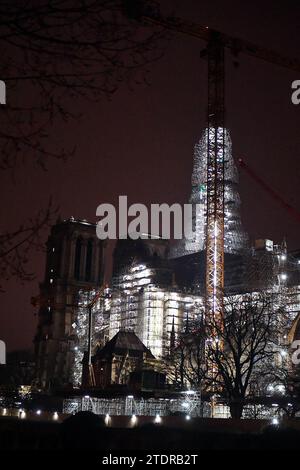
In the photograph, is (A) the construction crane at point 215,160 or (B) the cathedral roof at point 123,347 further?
(B) the cathedral roof at point 123,347

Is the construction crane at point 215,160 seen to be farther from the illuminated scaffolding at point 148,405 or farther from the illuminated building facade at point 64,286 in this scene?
the illuminated building facade at point 64,286

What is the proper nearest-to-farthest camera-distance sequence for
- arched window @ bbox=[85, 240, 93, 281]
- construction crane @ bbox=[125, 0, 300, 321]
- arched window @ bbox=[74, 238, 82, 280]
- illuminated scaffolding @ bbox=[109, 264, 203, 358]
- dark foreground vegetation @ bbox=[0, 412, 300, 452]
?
dark foreground vegetation @ bbox=[0, 412, 300, 452] < construction crane @ bbox=[125, 0, 300, 321] < illuminated scaffolding @ bbox=[109, 264, 203, 358] < arched window @ bbox=[74, 238, 82, 280] < arched window @ bbox=[85, 240, 93, 281]

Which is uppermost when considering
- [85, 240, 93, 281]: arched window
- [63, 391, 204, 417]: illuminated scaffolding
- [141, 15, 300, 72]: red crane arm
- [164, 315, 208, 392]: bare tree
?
[141, 15, 300, 72]: red crane arm

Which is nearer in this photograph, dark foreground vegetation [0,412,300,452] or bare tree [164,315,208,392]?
dark foreground vegetation [0,412,300,452]

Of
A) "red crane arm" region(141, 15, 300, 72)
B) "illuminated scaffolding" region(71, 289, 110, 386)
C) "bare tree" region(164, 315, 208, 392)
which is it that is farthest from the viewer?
"illuminated scaffolding" region(71, 289, 110, 386)

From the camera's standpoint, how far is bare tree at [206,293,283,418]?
4009cm

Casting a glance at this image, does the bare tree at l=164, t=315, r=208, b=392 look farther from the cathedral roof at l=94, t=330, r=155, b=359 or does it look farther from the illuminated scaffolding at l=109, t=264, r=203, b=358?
the illuminated scaffolding at l=109, t=264, r=203, b=358

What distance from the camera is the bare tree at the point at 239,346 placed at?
40094 millimetres

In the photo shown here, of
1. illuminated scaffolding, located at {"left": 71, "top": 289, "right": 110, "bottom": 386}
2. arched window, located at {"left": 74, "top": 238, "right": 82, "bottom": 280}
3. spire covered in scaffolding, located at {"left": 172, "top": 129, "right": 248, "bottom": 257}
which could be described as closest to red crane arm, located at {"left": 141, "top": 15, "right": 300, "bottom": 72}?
spire covered in scaffolding, located at {"left": 172, "top": 129, "right": 248, "bottom": 257}

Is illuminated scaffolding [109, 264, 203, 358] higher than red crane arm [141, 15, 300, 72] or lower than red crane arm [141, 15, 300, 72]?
lower

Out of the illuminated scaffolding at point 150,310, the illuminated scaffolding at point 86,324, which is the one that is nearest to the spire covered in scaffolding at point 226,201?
the illuminated scaffolding at point 150,310
